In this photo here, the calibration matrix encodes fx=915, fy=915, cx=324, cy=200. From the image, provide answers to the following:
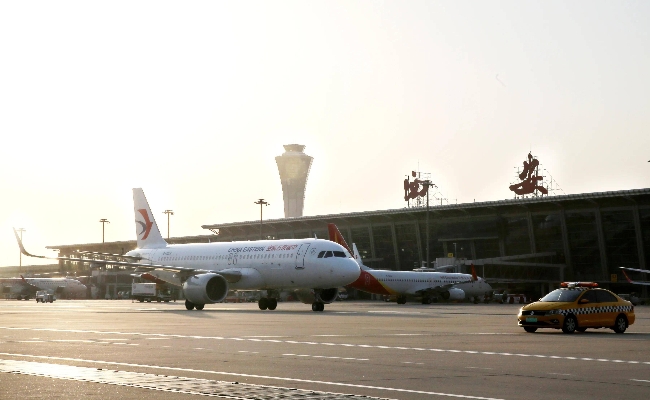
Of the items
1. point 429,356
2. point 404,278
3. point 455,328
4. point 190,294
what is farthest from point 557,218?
point 429,356

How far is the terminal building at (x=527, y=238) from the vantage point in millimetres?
101375

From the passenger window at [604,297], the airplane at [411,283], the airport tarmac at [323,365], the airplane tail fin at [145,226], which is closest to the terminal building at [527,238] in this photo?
the airplane at [411,283]

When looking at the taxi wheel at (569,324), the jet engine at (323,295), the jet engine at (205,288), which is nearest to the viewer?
the taxi wheel at (569,324)

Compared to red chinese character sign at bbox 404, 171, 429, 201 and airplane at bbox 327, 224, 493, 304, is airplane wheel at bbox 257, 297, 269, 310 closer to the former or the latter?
airplane at bbox 327, 224, 493, 304

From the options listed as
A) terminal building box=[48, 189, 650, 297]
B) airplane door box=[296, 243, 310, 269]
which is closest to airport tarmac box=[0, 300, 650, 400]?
airplane door box=[296, 243, 310, 269]

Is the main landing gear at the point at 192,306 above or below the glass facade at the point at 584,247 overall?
below

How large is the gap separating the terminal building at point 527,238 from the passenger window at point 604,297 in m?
60.3

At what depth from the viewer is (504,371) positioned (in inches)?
655

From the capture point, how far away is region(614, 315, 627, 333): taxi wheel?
3033 cm

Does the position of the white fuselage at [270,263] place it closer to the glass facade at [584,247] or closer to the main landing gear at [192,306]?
the main landing gear at [192,306]

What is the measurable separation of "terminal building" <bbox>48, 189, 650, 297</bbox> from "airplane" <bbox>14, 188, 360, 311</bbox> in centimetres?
3254

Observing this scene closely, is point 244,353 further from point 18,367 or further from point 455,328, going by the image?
point 455,328

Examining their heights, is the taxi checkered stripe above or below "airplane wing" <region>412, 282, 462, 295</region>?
below

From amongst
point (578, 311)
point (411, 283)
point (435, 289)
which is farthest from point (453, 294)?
point (578, 311)
